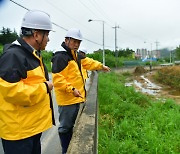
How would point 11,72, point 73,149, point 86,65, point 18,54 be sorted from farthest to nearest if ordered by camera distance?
point 86,65
point 73,149
point 18,54
point 11,72

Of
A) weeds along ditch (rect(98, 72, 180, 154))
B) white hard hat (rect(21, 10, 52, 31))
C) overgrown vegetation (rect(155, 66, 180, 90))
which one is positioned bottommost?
overgrown vegetation (rect(155, 66, 180, 90))

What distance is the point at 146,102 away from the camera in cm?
1134

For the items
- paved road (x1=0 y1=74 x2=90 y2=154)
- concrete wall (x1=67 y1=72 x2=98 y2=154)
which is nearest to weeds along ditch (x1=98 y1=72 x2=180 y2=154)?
concrete wall (x1=67 y1=72 x2=98 y2=154)

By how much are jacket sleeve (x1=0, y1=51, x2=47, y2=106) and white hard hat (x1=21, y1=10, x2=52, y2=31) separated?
40 centimetres

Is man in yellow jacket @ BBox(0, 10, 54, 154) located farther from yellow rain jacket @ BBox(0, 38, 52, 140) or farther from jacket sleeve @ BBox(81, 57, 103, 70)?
jacket sleeve @ BBox(81, 57, 103, 70)

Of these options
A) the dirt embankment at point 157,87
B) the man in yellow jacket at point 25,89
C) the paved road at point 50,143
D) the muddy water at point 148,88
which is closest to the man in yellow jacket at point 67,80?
the paved road at point 50,143

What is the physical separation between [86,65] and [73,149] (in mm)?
2272

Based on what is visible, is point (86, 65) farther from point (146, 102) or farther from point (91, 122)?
point (146, 102)

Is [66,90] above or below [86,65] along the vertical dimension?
below

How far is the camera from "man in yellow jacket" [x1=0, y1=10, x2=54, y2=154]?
2127mm

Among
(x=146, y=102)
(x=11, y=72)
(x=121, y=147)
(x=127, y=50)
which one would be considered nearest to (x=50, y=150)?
(x=121, y=147)

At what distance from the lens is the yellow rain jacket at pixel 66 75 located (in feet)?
11.9

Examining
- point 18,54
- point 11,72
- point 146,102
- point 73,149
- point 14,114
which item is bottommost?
point 146,102

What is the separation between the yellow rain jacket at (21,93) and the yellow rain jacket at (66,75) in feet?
3.65
